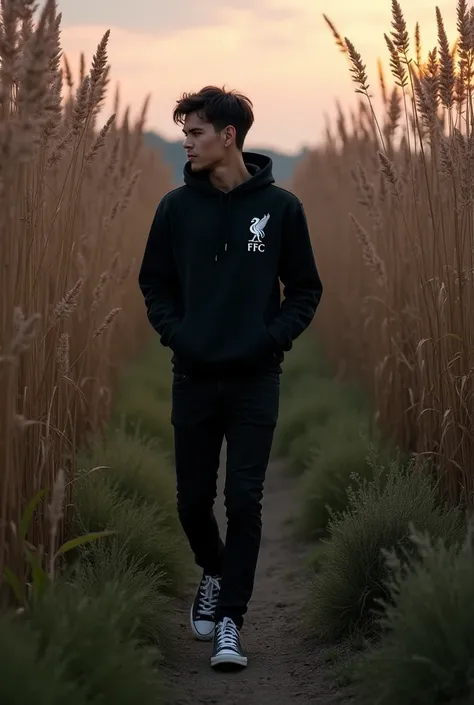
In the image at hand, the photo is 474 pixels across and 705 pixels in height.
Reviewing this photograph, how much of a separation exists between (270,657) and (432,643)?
1085 mm

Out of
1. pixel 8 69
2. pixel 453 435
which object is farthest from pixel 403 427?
pixel 8 69

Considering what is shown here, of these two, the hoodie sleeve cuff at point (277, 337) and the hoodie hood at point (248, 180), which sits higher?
the hoodie hood at point (248, 180)

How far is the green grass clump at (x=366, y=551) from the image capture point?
3.21 m

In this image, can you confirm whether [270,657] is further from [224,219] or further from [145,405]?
[145,405]

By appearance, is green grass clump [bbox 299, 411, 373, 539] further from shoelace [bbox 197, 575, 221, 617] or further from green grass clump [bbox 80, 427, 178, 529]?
shoelace [bbox 197, 575, 221, 617]

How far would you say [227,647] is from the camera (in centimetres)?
311

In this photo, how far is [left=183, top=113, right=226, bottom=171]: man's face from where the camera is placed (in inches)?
127

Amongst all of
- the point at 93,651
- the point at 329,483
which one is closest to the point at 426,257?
the point at 329,483

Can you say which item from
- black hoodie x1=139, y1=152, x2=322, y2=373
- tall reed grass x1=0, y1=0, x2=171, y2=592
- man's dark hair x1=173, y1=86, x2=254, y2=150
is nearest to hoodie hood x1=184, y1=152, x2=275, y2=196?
black hoodie x1=139, y1=152, x2=322, y2=373

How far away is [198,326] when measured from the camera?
3146 millimetres

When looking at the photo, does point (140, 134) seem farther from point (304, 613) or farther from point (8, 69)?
point (8, 69)

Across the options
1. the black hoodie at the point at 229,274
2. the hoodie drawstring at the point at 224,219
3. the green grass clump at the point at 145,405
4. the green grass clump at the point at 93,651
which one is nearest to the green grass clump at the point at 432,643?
the green grass clump at the point at 93,651

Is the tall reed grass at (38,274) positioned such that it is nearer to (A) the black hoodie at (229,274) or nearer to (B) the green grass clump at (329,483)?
(A) the black hoodie at (229,274)

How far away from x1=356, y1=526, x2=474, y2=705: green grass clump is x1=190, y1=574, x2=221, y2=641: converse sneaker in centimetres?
104
